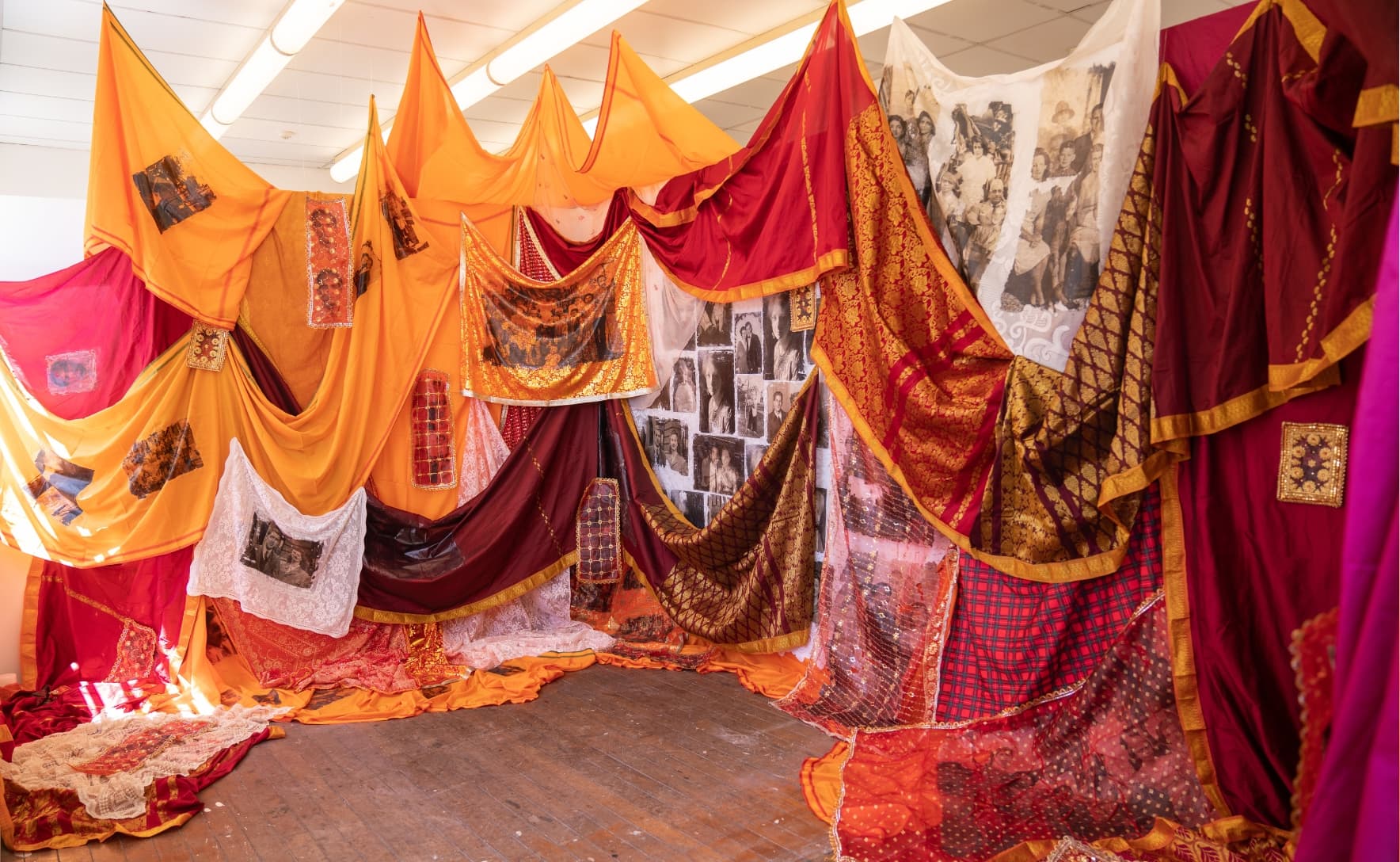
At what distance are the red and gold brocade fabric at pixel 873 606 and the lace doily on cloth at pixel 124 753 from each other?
2.19 m

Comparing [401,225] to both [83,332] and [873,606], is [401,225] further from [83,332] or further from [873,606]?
[873,606]

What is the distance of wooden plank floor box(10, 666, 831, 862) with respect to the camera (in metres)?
2.74

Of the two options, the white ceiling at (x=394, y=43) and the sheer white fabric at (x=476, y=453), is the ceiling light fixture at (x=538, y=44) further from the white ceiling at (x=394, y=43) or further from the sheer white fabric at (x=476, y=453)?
the sheer white fabric at (x=476, y=453)

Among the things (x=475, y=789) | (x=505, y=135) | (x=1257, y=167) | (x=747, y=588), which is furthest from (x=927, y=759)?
(x=505, y=135)

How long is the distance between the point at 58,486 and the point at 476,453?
1.77m

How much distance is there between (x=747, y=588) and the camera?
13.5 feet

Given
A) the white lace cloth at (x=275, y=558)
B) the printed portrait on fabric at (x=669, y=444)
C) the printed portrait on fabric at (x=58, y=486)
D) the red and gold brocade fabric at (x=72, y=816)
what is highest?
the printed portrait on fabric at (x=669, y=444)

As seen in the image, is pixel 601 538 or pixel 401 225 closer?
pixel 401 225

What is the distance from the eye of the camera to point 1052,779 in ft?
9.26

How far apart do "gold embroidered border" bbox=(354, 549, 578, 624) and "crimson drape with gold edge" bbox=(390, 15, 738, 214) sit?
1.69 metres

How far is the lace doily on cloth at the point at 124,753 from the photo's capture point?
9.93 ft

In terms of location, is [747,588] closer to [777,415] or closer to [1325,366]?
[777,415]

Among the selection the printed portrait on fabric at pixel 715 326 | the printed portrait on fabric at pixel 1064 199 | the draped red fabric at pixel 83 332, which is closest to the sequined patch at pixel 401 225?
the draped red fabric at pixel 83 332

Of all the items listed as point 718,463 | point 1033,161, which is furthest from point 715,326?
point 1033,161
